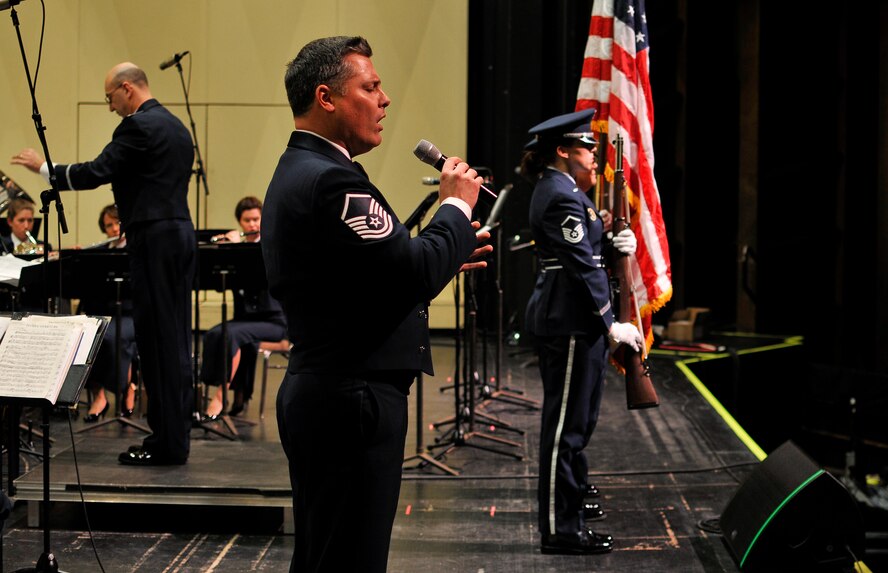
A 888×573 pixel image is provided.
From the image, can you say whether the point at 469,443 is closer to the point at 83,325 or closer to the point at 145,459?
the point at 145,459

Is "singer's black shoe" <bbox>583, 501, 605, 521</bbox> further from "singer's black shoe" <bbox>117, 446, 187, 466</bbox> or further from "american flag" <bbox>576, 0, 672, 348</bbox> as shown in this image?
"singer's black shoe" <bbox>117, 446, 187, 466</bbox>

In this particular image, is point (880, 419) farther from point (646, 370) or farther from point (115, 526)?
point (115, 526)

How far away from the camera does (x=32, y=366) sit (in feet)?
10.2

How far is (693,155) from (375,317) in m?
8.06

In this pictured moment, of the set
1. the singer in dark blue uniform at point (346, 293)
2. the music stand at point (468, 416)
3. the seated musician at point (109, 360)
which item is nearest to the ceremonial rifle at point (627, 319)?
the music stand at point (468, 416)

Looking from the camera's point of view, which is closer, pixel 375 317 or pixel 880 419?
pixel 375 317

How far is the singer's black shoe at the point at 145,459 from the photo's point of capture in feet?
14.9

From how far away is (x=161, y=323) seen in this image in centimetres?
452

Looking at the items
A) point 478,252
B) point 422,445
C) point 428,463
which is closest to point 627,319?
point 428,463

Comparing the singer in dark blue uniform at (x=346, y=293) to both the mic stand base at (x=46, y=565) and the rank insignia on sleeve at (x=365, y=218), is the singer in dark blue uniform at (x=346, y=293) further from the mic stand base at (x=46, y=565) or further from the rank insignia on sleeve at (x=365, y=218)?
the mic stand base at (x=46, y=565)

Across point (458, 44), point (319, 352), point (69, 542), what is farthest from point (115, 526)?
point (458, 44)

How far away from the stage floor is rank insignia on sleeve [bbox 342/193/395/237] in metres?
1.98

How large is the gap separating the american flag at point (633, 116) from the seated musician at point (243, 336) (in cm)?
213

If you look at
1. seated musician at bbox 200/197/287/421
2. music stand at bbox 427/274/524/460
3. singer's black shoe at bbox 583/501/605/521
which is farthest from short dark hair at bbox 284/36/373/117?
seated musician at bbox 200/197/287/421
